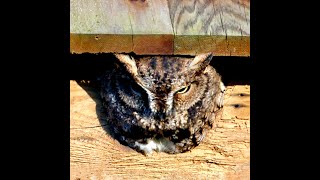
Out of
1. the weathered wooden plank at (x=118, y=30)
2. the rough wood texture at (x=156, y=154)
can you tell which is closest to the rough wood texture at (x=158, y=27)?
the weathered wooden plank at (x=118, y=30)

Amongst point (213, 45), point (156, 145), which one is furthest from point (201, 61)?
point (156, 145)

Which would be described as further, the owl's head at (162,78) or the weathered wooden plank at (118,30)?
the owl's head at (162,78)

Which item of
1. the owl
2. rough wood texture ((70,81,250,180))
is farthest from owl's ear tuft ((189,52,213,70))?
rough wood texture ((70,81,250,180))

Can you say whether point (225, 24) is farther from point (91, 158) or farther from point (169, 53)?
point (91, 158)

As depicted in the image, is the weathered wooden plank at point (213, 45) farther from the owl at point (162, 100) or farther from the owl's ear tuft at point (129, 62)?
the owl's ear tuft at point (129, 62)

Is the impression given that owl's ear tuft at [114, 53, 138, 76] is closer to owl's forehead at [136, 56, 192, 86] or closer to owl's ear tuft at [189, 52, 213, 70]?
owl's forehead at [136, 56, 192, 86]
